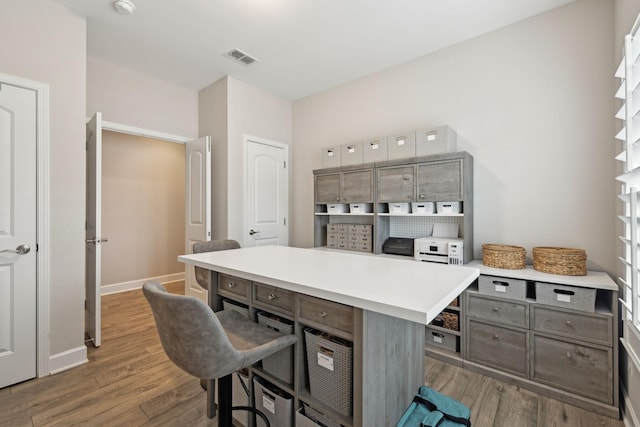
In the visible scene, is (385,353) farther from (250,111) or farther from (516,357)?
(250,111)

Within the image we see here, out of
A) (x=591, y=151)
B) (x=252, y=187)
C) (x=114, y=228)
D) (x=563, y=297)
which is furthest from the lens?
(x=114, y=228)

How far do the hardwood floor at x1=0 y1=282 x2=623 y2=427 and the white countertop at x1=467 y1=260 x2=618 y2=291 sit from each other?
815 millimetres

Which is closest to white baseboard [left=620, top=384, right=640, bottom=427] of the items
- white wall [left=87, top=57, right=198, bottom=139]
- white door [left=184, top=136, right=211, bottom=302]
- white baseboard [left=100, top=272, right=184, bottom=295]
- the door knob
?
white door [left=184, top=136, right=211, bottom=302]

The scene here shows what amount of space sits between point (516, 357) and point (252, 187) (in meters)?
3.26

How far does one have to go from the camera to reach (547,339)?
6.61 feet

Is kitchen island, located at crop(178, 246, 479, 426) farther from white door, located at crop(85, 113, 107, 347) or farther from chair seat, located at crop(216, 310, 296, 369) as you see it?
white door, located at crop(85, 113, 107, 347)

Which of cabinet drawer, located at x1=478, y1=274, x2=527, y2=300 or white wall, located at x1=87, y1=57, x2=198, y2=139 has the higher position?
white wall, located at x1=87, y1=57, x2=198, y2=139

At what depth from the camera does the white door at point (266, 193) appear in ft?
12.5

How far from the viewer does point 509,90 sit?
2641 millimetres

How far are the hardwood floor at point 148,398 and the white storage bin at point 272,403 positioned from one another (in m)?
0.46

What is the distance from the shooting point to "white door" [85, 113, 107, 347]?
2631 millimetres

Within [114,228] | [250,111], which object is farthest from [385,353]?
[114,228]

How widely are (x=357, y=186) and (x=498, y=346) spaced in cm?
193

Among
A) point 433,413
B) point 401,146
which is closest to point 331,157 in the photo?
point 401,146
